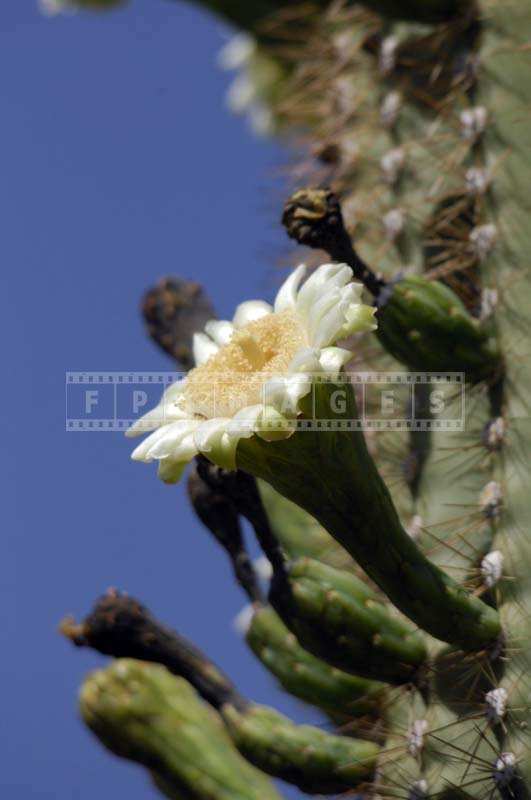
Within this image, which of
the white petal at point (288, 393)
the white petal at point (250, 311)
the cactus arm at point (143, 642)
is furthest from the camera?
the cactus arm at point (143, 642)

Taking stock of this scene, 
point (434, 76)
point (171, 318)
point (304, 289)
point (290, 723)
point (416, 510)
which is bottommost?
point (290, 723)

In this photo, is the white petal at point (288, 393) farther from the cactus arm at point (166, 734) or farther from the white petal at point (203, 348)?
the cactus arm at point (166, 734)

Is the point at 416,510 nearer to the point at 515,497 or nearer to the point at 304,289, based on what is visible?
the point at 515,497

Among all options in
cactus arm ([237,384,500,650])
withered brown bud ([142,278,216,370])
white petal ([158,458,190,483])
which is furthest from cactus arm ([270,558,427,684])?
withered brown bud ([142,278,216,370])

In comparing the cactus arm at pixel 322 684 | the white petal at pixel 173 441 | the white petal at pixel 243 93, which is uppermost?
the white petal at pixel 243 93

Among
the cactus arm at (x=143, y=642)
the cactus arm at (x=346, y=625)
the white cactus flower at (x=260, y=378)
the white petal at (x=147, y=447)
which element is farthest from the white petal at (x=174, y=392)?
the cactus arm at (x=143, y=642)

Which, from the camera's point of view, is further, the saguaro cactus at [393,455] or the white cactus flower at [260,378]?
the saguaro cactus at [393,455]

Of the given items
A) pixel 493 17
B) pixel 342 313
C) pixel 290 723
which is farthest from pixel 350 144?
pixel 290 723

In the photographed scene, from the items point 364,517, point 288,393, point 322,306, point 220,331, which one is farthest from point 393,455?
point 288,393

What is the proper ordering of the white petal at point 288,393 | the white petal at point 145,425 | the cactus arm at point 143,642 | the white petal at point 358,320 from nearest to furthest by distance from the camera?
1. the white petal at point 288,393
2. the white petal at point 358,320
3. the white petal at point 145,425
4. the cactus arm at point 143,642
